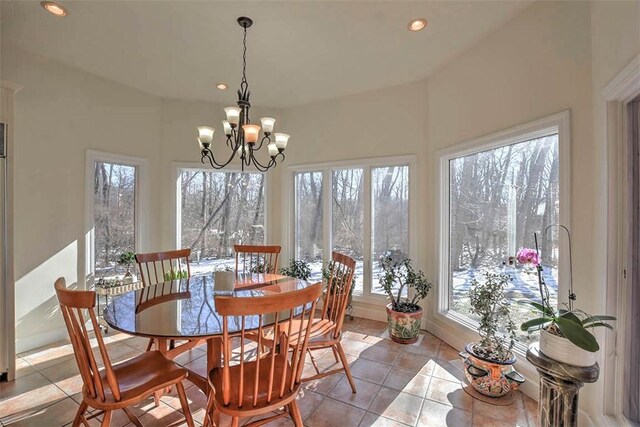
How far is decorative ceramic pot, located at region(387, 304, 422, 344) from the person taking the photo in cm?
315

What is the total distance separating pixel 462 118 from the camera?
2.97 metres

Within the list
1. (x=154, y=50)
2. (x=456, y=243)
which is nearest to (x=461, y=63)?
(x=456, y=243)

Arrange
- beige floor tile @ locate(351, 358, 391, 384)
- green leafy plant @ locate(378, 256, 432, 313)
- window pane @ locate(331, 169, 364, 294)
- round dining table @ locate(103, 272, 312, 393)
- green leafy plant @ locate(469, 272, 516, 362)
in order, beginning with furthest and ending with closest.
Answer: window pane @ locate(331, 169, 364, 294), green leafy plant @ locate(378, 256, 432, 313), beige floor tile @ locate(351, 358, 391, 384), green leafy plant @ locate(469, 272, 516, 362), round dining table @ locate(103, 272, 312, 393)

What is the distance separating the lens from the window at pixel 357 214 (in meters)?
3.75

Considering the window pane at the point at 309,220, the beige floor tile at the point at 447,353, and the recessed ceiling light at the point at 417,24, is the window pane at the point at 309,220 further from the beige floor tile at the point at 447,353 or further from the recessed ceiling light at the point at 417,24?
the recessed ceiling light at the point at 417,24

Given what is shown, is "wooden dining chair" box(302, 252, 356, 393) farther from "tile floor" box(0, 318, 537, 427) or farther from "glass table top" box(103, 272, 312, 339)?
"glass table top" box(103, 272, 312, 339)

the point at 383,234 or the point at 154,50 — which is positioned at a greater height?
the point at 154,50

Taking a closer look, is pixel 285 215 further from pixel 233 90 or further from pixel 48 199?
pixel 48 199

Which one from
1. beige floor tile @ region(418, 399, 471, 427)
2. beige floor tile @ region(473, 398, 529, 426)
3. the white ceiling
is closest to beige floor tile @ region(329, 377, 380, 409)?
beige floor tile @ region(418, 399, 471, 427)

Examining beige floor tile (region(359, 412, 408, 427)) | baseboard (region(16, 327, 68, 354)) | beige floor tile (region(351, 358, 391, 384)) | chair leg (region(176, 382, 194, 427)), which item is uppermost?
chair leg (region(176, 382, 194, 427))

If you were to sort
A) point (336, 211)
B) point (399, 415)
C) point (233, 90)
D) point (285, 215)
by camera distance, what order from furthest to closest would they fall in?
point (285, 215), point (336, 211), point (233, 90), point (399, 415)

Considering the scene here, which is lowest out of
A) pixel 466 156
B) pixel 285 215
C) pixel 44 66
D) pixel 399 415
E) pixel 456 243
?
pixel 399 415

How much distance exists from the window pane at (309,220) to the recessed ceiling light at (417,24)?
2204 mm

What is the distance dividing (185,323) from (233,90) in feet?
10.1
